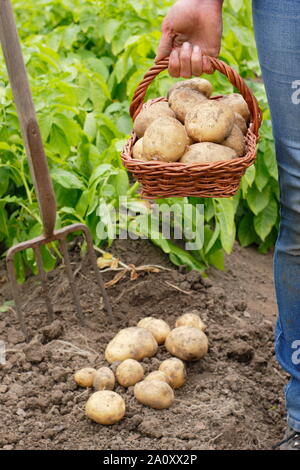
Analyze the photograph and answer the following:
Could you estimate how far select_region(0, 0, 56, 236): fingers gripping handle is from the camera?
274 cm

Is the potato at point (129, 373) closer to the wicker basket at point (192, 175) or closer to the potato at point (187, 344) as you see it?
the potato at point (187, 344)

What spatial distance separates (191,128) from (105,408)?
0.91 metres

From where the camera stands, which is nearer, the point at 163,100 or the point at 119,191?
the point at 163,100

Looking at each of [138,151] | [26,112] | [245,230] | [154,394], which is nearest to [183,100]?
[138,151]

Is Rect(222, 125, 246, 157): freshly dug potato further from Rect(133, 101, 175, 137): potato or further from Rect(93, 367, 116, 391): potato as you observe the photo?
Rect(93, 367, 116, 391): potato

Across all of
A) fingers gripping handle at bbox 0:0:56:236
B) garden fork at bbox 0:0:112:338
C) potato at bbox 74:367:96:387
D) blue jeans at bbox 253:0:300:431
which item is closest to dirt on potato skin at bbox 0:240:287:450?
potato at bbox 74:367:96:387

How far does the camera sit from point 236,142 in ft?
7.97

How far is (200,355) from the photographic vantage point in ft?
9.16

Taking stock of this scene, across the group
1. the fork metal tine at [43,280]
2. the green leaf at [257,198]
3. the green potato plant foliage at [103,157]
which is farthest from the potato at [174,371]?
the green leaf at [257,198]

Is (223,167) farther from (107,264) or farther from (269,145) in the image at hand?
(269,145)

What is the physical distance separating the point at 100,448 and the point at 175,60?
3.93 feet

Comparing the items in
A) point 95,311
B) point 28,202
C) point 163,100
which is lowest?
point 95,311

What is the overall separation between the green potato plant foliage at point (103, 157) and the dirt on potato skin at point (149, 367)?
0.16m
